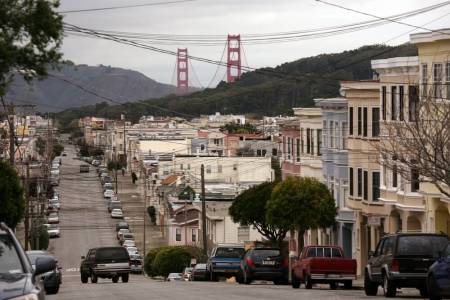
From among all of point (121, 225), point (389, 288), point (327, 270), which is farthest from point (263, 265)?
point (121, 225)

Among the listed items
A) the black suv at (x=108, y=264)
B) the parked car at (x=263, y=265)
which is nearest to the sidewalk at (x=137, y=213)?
the black suv at (x=108, y=264)

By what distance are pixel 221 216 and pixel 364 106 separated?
36.5 metres

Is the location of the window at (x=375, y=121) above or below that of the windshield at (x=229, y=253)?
above

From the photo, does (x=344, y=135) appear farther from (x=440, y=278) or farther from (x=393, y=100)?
(x=440, y=278)

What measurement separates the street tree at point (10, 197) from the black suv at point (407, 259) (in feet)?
32.7

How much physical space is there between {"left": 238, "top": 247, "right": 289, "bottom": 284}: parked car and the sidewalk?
6410 cm

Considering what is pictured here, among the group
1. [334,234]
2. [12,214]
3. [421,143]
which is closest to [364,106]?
[334,234]

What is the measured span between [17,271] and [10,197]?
58.6 ft

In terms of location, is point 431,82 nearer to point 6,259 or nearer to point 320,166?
point 320,166

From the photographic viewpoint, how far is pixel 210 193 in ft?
344

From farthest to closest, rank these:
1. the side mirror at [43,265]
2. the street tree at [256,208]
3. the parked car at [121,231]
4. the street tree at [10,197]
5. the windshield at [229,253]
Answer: the parked car at [121,231]
the street tree at [256,208]
the windshield at [229,253]
the street tree at [10,197]
the side mirror at [43,265]

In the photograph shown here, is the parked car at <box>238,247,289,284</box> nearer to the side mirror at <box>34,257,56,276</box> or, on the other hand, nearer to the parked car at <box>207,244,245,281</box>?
the parked car at <box>207,244,245,281</box>

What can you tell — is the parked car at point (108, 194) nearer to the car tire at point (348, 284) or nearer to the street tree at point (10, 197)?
the car tire at point (348, 284)

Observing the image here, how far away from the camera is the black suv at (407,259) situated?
97.7 feet
